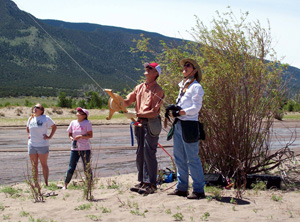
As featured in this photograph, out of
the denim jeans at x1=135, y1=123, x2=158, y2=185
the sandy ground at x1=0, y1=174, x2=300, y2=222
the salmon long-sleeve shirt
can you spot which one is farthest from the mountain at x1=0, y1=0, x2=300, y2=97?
the sandy ground at x1=0, y1=174, x2=300, y2=222

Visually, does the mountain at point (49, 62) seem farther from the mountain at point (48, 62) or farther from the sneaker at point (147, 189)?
Result: the sneaker at point (147, 189)

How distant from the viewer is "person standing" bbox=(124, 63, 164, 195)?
6996mm

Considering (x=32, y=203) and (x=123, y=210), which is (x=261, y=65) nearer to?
(x=123, y=210)

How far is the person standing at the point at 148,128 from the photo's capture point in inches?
275

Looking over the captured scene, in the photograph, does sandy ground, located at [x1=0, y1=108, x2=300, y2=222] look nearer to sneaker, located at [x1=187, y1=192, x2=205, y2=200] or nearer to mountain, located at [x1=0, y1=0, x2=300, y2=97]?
sneaker, located at [x1=187, y1=192, x2=205, y2=200]

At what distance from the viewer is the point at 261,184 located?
7230 millimetres

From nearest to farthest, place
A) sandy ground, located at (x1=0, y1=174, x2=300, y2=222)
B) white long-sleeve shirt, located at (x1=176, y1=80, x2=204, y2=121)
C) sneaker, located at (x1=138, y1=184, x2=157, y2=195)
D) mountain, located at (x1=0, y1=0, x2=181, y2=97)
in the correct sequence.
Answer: sandy ground, located at (x1=0, y1=174, x2=300, y2=222) → white long-sleeve shirt, located at (x1=176, y1=80, x2=204, y2=121) → sneaker, located at (x1=138, y1=184, x2=157, y2=195) → mountain, located at (x1=0, y1=0, x2=181, y2=97)

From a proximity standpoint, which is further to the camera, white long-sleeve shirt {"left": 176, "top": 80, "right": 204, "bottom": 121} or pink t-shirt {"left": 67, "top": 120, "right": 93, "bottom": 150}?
pink t-shirt {"left": 67, "top": 120, "right": 93, "bottom": 150}

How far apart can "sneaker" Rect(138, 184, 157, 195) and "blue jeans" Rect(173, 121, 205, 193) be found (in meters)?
0.49

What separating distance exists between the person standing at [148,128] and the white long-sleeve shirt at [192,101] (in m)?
0.56

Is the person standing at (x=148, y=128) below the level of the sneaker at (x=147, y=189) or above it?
above

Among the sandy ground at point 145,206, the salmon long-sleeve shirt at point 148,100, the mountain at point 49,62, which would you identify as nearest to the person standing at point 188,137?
the sandy ground at point 145,206

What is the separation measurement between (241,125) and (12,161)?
7452mm

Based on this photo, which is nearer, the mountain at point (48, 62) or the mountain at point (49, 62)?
the mountain at point (49, 62)
